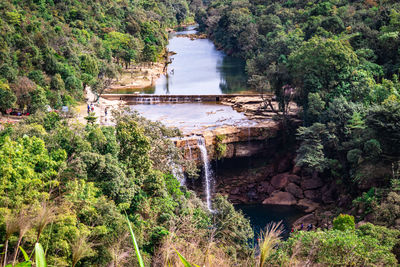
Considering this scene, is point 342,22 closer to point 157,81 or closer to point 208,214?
point 157,81

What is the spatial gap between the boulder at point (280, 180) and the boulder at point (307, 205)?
1.81 metres

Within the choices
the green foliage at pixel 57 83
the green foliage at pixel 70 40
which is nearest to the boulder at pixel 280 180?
the green foliage at pixel 70 40

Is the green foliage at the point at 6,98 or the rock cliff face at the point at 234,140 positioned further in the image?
the rock cliff face at the point at 234,140

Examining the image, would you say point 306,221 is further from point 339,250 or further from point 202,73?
point 202,73

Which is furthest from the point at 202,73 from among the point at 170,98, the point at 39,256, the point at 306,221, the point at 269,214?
the point at 39,256

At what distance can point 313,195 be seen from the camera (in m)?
26.7

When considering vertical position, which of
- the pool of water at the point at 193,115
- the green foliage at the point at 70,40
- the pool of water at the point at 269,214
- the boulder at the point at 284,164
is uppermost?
the green foliage at the point at 70,40

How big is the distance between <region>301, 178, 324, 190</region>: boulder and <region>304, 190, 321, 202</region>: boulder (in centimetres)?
32

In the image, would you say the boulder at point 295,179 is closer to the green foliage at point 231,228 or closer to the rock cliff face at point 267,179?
the rock cliff face at point 267,179

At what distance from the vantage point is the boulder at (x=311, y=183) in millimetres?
27219

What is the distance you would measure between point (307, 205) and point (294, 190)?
1500 millimetres

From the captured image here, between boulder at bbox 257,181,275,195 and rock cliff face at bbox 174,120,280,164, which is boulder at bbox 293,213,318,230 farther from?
rock cliff face at bbox 174,120,280,164

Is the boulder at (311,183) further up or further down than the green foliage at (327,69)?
further down

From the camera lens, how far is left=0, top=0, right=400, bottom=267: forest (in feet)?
42.7
